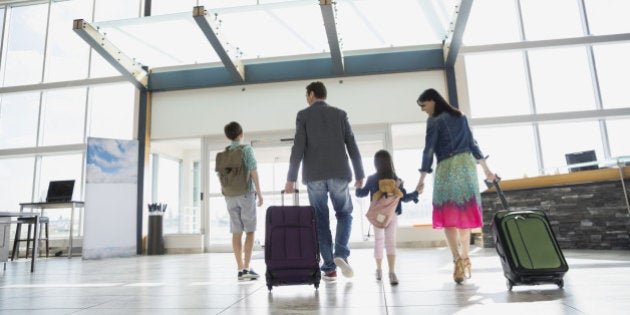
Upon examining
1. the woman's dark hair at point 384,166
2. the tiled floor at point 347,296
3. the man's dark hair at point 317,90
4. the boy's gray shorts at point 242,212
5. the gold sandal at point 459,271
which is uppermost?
the man's dark hair at point 317,90

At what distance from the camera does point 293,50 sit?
7078mm

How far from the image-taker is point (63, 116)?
8.01m

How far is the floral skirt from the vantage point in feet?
7.94

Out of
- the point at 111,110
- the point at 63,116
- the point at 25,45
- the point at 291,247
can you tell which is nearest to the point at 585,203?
the point at 291,247

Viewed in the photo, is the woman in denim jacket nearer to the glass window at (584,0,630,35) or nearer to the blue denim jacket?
the blue denim jacket

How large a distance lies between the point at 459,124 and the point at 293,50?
5.05m

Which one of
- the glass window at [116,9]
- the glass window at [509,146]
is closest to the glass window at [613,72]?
the glass window at [509,146]

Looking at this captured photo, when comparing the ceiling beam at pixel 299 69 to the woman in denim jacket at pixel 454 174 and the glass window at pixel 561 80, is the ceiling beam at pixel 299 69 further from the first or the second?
the woman in denim jacket at pixel 454 174

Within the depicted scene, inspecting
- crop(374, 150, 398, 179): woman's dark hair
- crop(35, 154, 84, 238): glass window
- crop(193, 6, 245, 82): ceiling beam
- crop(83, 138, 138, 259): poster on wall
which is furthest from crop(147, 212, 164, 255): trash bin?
crop(374, 150, 398, 179): woman's dark hair

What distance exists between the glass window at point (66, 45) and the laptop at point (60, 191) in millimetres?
2348

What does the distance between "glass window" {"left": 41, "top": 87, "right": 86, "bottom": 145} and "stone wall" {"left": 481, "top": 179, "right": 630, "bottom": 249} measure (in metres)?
8.13

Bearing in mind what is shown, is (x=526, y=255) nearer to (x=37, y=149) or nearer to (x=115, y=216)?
(x=115, y=216)

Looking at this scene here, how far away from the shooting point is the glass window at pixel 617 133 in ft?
21.4

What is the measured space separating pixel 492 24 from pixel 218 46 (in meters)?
5.01
